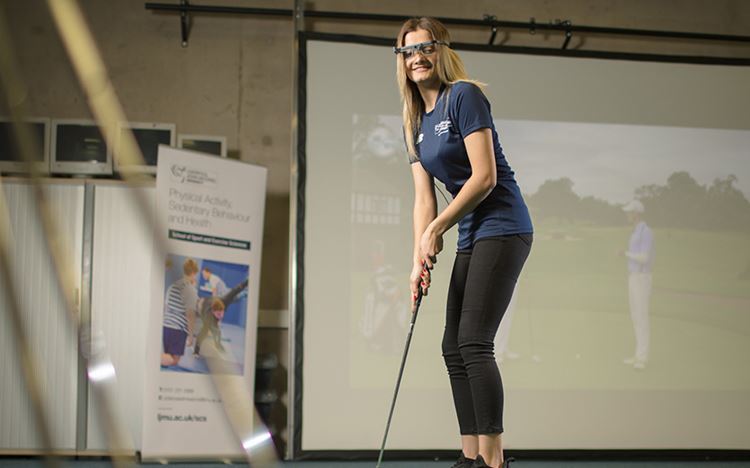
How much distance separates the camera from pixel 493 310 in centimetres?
195

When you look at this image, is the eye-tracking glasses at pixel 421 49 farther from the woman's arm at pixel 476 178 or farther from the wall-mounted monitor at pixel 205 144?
the wall-mounted monitor at pixel 205 144

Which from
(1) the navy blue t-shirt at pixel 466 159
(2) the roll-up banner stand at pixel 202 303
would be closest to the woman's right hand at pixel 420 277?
(1) the navy blue t-shirt at pixel 466 159

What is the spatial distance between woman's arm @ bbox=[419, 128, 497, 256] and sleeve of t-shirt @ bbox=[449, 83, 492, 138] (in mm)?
17

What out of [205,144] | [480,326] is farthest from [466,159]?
[205,144]

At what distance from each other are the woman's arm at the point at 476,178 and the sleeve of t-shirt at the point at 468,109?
2 centimetres

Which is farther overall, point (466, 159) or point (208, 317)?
point (208, 317)

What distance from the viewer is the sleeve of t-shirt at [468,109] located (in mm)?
1957

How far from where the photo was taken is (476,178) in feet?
6.35

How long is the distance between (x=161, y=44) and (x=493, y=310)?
10.1 feet

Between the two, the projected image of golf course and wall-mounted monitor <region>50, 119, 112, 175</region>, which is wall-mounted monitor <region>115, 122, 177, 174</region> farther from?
the projected image of golf course

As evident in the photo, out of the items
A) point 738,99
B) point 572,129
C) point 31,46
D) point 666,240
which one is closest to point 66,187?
point 31,46

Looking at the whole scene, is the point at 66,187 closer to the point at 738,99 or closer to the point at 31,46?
the point at 31,46

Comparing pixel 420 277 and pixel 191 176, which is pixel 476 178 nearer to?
pixel 420 277

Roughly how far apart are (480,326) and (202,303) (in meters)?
2.21
